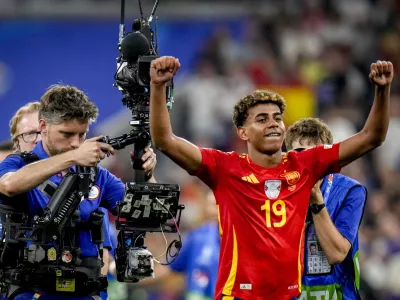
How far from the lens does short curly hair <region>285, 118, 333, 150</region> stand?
7621 mm

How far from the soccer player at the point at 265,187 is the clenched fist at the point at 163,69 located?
0.39 meters

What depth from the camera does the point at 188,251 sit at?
1014 cm

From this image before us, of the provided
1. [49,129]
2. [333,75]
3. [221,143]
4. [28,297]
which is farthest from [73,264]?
[333,75]

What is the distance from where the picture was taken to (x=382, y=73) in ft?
21.1

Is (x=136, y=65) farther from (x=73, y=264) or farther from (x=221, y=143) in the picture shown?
(x=221, y=143)

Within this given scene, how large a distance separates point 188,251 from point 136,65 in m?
3.67

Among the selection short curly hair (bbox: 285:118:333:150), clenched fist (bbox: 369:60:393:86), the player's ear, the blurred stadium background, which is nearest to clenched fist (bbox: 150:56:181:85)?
the player's ear

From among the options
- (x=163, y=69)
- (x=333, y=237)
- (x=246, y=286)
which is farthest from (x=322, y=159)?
(x=163, y=69)

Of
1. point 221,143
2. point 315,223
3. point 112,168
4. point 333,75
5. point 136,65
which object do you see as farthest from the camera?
point 333,75

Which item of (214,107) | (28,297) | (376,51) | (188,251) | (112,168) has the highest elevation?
(376,51)

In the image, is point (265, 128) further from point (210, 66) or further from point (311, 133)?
point (210, 66)

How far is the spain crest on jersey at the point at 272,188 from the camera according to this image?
266 inches

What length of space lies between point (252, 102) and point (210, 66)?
10.2 meters

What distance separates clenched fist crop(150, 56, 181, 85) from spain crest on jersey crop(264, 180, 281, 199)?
1.00 meters
